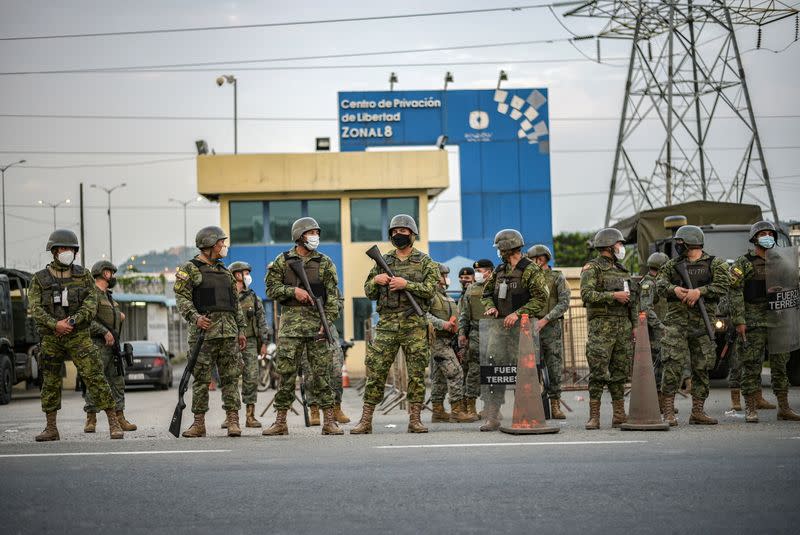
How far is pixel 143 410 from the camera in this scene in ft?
60.8

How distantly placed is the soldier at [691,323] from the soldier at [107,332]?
21.1 ft

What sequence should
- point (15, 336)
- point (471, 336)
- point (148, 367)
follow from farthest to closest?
1. point (148, 367)
2. point (15, 336)
3. point (471, 336)

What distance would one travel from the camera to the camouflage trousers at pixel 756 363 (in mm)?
11648

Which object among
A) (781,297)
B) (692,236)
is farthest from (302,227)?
(781,297)

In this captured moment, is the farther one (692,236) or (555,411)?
(555,411)

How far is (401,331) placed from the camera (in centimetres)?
1111

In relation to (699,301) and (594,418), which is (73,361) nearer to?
(594,418)

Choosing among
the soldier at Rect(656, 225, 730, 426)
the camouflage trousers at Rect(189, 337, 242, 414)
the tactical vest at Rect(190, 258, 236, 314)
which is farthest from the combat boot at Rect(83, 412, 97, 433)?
the soldier at Rect(656, 225, 730, 426)

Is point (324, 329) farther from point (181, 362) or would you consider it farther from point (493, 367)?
point (181, 362)

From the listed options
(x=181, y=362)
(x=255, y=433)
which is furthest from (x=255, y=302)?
(x=181, y=362)

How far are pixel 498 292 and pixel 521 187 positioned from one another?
107 ft

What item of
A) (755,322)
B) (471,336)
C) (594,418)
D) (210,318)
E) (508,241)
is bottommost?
(594,418)

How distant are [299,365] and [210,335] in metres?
1.02

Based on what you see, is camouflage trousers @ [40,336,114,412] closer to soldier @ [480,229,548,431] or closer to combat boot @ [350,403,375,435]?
combat boot @ [350,403,375,435]
